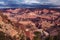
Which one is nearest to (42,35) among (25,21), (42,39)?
(42,39)

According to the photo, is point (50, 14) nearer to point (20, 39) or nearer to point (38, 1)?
point (38, 1)

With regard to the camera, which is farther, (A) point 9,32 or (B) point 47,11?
(B) point 47,11

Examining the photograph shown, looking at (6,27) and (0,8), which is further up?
(0,8)

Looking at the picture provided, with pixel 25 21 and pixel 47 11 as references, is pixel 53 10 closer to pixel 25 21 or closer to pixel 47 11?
pixel 47 11

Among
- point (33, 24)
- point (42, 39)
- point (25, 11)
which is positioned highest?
point (25, 11)

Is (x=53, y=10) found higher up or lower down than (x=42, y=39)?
higher up

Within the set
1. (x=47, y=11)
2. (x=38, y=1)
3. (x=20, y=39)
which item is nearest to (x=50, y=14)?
(x=47, y=11)

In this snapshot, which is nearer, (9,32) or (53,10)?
(9,32)

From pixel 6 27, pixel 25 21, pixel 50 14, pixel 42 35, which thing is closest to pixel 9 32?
pixel 6 27
